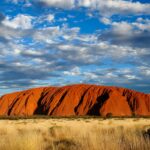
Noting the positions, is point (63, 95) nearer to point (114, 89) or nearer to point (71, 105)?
point (71, 105)

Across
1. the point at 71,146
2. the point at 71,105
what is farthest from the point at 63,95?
the point at 71,146

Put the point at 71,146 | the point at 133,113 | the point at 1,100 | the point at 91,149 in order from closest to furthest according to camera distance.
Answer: the point at 91,149, the point at 71,146, the point at 133,113, the point at 1,100

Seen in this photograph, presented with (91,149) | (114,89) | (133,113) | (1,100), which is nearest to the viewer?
(91,149)

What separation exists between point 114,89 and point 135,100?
7688 millimetres

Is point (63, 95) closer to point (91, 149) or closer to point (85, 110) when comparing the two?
point (85, 110)

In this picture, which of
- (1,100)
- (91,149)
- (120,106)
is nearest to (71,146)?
(91,149)

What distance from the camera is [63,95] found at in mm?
110562

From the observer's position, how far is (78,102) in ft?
350

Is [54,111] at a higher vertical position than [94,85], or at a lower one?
lower

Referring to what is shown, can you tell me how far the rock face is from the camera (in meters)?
101

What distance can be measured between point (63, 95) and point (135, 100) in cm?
2237

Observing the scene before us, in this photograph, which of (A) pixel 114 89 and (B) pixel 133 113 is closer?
(B) pixel 133 113

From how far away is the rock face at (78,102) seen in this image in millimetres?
100562

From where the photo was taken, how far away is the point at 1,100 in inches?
4756
